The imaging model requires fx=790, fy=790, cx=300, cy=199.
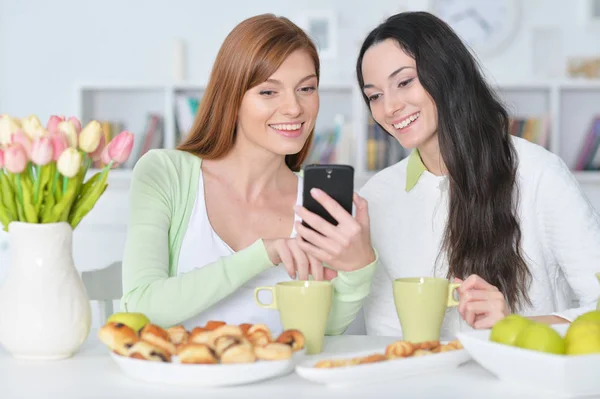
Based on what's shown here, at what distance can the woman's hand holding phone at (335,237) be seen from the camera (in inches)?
54.5

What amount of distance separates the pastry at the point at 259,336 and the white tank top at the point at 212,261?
0.59 metres

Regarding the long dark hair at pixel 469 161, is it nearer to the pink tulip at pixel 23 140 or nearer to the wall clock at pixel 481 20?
the pink tulip at pixel 23 140

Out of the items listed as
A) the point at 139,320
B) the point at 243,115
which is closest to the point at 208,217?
the point at 243,115

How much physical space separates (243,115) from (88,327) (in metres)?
0.74

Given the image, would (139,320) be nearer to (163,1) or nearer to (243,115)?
(243,115)

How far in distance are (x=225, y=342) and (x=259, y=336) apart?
0.07 meters

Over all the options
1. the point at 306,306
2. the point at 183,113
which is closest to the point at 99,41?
the point at 183,113

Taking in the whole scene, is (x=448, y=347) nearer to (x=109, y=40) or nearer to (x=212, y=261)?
(x=212, y=261)

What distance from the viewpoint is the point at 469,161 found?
190cm

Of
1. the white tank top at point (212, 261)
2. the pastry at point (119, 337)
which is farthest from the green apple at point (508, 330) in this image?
the white tank top at point (212, 261)

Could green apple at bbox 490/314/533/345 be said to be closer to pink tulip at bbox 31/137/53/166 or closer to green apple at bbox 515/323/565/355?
green apple at bbox 515/323/565/355

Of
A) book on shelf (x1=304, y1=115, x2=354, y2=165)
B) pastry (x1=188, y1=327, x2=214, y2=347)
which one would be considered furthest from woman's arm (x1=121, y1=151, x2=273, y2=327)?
book on shelf (x1=304, y1=115, x2=354, y2=165)

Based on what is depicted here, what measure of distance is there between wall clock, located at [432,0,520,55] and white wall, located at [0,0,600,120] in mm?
561

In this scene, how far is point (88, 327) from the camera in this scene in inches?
49.7
